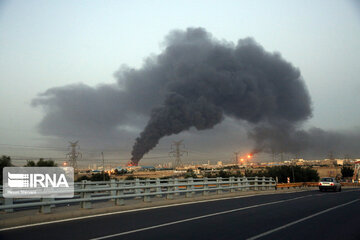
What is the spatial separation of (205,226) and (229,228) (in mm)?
838

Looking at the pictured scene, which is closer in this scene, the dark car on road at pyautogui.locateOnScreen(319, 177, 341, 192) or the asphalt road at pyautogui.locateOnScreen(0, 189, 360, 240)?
the asphalt road at pyautogui.locateOnScreen(0, 189, 360, 240)

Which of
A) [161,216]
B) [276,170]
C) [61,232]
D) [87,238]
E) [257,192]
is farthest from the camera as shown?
[276,170]

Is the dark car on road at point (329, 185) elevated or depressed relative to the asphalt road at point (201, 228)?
depressed

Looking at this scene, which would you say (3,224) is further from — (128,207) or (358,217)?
(358,217)

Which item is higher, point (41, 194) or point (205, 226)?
point (41, 194)

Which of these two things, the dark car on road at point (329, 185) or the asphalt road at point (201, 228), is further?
the dark car on road at point (329, 185)

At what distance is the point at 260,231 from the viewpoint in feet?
35.2

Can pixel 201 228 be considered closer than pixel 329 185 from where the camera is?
Yes

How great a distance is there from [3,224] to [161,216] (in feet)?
18.6

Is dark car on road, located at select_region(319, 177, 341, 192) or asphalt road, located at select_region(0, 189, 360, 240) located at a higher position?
asphalt road, located at select_region(0, 189, 360, 240)

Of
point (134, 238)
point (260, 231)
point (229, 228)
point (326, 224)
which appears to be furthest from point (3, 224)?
point (326, 224)

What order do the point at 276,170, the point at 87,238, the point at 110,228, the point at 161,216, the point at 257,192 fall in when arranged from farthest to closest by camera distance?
the point at 276,170
the point at 257,192
the point at 161,216
the point at 110,228
the point at 87,238

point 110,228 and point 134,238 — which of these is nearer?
point 134,238

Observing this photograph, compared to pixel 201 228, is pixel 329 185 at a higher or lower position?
lower
